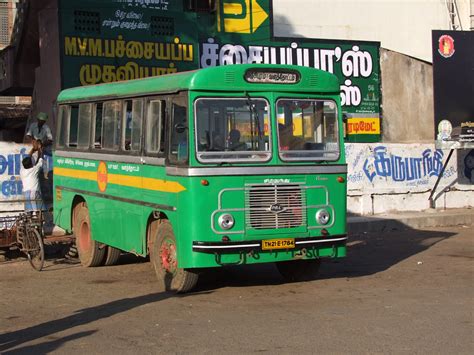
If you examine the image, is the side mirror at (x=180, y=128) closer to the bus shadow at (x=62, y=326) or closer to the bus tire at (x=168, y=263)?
the bus tire at (x=168, y=263)

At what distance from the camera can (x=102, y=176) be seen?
11453 mm

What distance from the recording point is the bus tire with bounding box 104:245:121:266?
12234mm

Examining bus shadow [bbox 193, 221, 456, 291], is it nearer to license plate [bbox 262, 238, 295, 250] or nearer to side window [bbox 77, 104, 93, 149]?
license plate [bbox 262, 238, 295, 250]

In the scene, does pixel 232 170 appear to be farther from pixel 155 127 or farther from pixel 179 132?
pixel 155 127

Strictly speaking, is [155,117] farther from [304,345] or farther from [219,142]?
[304,345]

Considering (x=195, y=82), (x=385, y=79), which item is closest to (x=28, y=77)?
(x=385, y=79)

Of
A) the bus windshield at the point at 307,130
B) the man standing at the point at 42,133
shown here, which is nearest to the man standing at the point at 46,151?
the man standing at the point at 42,133

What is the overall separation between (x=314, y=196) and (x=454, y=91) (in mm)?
10345

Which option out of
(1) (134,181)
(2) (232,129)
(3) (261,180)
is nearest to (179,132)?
(2) (232,129)

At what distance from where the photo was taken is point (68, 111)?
12.7 metres

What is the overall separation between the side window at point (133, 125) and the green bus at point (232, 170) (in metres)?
0.02

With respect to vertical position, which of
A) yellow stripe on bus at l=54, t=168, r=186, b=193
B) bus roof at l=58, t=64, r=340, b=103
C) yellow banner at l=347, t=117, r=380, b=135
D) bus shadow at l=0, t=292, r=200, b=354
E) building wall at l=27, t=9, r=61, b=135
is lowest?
bus shadow at l=0, t=292, r=200, b=354

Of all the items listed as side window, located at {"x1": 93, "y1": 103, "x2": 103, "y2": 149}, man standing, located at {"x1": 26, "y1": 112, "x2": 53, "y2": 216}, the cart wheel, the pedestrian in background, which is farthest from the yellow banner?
the cart wheel

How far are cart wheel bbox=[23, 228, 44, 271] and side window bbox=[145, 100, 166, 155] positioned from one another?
2.90 m
